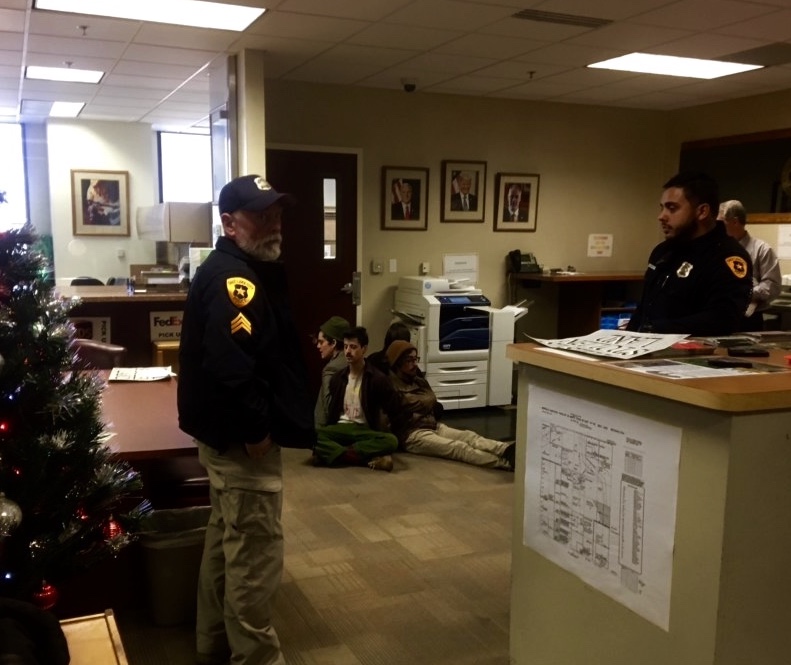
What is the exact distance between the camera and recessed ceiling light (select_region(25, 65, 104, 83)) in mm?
5348

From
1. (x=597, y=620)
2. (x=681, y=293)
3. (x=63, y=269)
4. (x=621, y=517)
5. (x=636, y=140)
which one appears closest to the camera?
(x=621, y=517)

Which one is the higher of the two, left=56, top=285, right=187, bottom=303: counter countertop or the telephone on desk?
the telephone on desk

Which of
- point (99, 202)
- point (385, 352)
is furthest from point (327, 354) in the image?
point (99, 202)

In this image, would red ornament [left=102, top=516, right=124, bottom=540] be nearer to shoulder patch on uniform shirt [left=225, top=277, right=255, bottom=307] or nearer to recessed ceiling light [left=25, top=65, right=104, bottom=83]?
shoulder patch on uniform shirt [left=225, top=277, right=255, bottom=307]

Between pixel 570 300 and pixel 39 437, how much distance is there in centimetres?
564

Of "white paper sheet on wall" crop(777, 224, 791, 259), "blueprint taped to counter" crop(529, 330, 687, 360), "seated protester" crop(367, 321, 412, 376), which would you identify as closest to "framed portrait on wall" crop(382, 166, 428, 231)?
"seated protester" crop(367, 321, 412, 376)

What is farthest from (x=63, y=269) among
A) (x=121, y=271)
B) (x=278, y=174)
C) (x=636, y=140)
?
(x=636, y=140)

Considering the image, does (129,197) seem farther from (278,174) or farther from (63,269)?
(278,174)

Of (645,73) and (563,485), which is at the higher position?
(645,73)

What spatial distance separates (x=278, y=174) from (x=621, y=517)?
453 centimetres

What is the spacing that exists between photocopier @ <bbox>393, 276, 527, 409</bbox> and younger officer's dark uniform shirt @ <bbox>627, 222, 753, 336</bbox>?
9.66ft

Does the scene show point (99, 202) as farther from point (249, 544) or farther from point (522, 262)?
point (249, 544)

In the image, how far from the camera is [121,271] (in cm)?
847

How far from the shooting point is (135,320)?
16.2 ft
